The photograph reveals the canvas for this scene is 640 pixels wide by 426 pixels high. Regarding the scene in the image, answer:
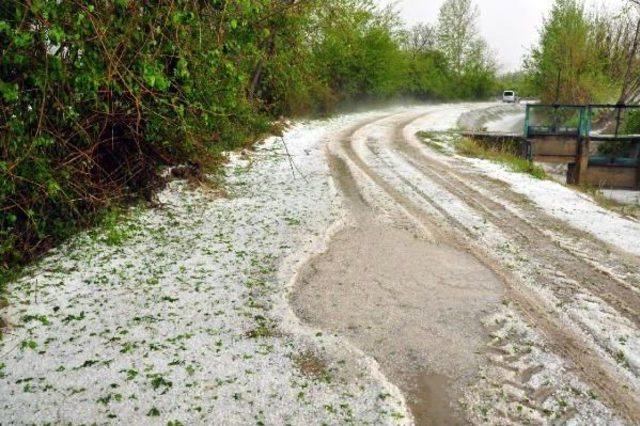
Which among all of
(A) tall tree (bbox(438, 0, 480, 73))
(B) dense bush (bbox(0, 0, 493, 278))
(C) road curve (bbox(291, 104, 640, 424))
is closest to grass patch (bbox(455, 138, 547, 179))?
(C) road curve (bbox(291, 104, 640, 424))

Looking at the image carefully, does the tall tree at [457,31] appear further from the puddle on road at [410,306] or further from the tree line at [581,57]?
the puddle on road at [410,306]

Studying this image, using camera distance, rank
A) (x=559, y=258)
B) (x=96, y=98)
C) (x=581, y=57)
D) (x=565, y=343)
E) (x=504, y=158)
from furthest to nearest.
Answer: (x=581, y=57) < (x=504, y=158) < (x=559, y=258) < (x=96, y=98) < (x=565, y=343)

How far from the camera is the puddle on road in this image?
10.7 feet

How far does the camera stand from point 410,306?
4.16 meters

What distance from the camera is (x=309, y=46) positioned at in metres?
16.7

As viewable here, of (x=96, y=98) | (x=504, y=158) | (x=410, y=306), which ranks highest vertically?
(x=96, y=98)

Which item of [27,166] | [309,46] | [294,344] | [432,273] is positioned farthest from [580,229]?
[309,46]

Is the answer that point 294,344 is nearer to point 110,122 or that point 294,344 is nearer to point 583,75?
point 110,122

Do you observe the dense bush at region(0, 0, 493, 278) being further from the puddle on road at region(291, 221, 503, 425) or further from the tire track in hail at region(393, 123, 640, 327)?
the tire track in hail at region(393, 123, 640, 327)

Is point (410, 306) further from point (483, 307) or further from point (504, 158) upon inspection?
point (504, 158)

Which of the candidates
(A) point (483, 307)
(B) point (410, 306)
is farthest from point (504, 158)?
(B) point (410, 306)

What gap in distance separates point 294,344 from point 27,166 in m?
3.00

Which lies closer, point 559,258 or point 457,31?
point 559,258

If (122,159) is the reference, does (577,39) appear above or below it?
above
